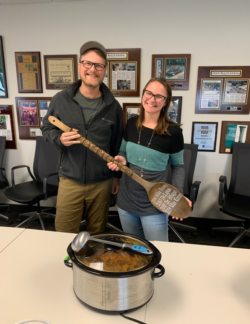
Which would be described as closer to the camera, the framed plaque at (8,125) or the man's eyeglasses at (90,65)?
the man's eyeglasses at (90,65)

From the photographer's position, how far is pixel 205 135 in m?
2.66

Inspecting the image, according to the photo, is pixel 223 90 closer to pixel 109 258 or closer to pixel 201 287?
pixel 201 287

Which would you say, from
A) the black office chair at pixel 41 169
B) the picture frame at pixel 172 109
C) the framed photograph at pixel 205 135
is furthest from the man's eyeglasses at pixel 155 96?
the black office chair at pixel 41 169

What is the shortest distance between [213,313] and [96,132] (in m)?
1.13

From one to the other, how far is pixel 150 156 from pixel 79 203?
0.66 metres

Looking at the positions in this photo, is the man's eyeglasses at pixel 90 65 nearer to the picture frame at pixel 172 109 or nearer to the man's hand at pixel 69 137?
the man's hand at pixel 69 137

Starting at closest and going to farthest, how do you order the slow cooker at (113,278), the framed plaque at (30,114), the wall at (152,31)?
the slow cooker at (113,278)
the wall at (152,31)
the framed plaque at (30,114)

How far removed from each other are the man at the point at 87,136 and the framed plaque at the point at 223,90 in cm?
142

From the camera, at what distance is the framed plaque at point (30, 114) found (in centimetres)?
283

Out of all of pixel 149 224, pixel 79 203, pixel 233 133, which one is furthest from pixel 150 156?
pixel 233 133

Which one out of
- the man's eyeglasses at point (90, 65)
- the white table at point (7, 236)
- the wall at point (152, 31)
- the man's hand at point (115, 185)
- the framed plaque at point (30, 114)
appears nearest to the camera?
the white table at point (7, 236)

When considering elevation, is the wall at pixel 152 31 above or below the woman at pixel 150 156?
above

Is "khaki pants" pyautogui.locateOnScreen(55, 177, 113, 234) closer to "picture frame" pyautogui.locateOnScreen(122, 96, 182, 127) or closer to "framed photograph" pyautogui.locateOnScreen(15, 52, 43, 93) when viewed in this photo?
"picture frame" pyautogui.locateOnScreen(122, 96, 182, 127)

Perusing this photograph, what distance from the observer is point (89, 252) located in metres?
0.76
